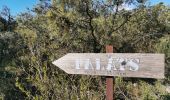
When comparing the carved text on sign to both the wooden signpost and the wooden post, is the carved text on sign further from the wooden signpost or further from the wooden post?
the wooden post

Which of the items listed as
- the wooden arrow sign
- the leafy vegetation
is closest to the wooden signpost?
the wooden arrow sign

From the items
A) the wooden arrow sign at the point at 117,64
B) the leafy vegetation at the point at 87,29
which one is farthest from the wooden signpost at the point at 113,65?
the leafy vegetation at the point at 87,29

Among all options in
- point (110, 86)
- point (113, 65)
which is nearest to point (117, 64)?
point (113, 65)

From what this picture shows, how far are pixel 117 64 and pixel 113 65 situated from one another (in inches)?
2.4

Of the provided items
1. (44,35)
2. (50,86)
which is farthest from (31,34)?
(50,86)

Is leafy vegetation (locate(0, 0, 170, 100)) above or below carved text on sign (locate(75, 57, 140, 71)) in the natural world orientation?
above

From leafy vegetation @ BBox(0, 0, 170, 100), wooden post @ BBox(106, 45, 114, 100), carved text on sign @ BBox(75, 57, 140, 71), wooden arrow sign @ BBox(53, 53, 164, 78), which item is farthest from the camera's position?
leafy vegetation @ BBox(0, 0, 170, 100)

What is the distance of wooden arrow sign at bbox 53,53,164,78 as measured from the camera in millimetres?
3949

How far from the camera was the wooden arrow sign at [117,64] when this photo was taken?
13.0 ft

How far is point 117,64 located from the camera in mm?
4188

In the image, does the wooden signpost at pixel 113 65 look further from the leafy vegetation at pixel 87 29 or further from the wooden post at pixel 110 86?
the leafy vegetation at pixel 87 29

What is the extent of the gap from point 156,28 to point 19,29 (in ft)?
21.5

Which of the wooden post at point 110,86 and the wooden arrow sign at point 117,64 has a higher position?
the wooden arrow sign at point 117,64

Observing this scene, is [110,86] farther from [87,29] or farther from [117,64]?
[87,29]
